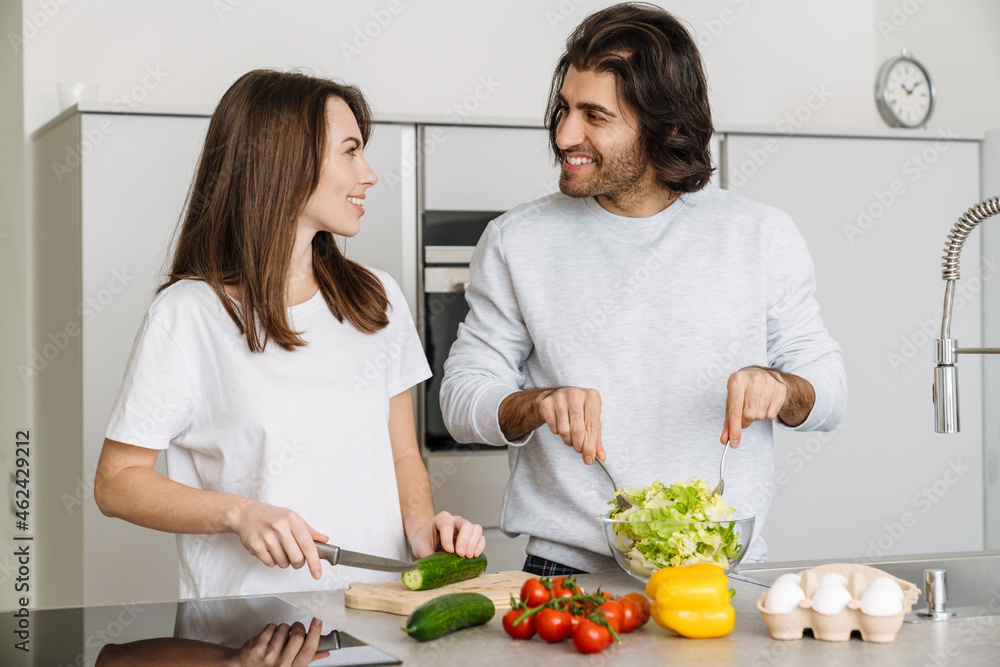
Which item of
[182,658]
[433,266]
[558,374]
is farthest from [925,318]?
[182,658]

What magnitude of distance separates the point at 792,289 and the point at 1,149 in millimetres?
2349

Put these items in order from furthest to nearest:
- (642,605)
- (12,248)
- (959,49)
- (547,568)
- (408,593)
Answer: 1. (959,49)
2. (12,248)
3. (547,568)
4. (408,593)
5. (642,605)

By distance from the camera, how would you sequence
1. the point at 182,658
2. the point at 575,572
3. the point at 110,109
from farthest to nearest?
1. the point at 110,109
2. the point at 575,572
3. the point at 182,658

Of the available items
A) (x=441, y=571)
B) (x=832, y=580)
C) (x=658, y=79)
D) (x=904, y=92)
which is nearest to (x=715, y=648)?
(x=832, y=580)

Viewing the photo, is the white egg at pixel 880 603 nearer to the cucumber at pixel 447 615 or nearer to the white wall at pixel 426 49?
the cucumber at pixel 447 615

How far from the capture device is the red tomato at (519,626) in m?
1.10

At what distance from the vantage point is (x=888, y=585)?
109 cm

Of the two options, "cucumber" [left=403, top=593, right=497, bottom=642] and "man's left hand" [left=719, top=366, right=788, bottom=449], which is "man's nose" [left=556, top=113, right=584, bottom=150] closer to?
"man's left hand" [left=719, top=366, right=788, bottom=449]

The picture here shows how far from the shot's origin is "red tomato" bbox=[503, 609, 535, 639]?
1103 mm

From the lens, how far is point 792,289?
5.56 feet

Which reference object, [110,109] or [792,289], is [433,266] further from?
[792,289]

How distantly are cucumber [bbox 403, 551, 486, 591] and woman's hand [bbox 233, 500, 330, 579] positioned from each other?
120 mm

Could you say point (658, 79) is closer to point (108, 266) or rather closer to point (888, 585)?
point (888, 585)

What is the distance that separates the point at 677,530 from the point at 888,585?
0.82 ft
